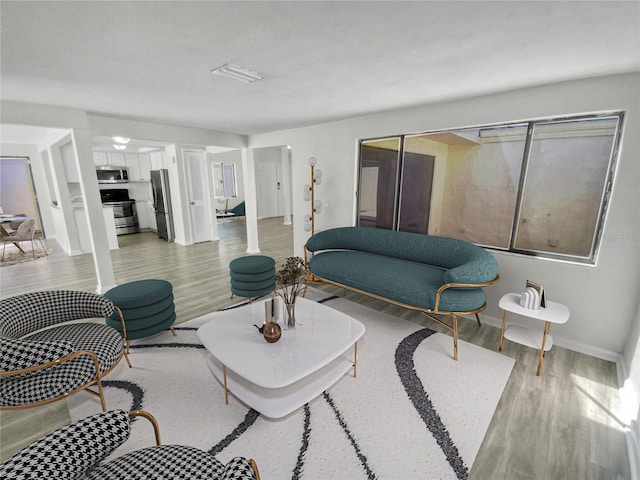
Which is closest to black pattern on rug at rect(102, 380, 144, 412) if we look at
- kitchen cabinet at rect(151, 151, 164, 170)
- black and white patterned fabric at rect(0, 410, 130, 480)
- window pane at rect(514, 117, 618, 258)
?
black and white patterned fabric at rect(0, 410, 130, 480)

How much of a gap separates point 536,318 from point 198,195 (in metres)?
7.27

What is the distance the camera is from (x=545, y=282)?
2914mm

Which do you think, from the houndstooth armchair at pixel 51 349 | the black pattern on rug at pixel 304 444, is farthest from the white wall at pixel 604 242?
the houndstooth armchair at pixel 51 349

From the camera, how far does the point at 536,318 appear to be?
252 centimetres

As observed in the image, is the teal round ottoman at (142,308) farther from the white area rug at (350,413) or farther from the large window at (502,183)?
the large window at (502,183)

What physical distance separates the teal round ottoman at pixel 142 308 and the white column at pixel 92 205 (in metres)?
1.68

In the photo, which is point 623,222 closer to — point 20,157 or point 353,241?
point 353,241

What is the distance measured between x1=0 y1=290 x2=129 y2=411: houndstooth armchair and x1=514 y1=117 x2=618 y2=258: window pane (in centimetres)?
399

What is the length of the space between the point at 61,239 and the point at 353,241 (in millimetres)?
7510

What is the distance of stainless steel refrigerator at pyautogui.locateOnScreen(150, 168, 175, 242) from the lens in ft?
23.8

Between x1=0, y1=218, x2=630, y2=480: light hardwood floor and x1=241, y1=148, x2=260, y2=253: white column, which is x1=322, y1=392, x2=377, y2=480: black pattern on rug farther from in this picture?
x1=241, y1=148, x2=260, y2=253: white column

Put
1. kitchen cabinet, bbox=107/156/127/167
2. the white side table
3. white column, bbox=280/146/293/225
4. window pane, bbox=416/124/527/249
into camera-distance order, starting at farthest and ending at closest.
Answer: white column, bbox=280/146/293/225 < kitchen cabinet, bbox=107/156/127/167 < window pane, bbox=416/124/527/249 < the white side table

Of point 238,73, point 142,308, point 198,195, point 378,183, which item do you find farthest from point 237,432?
point 198,195

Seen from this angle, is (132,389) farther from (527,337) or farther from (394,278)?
(527,337)
